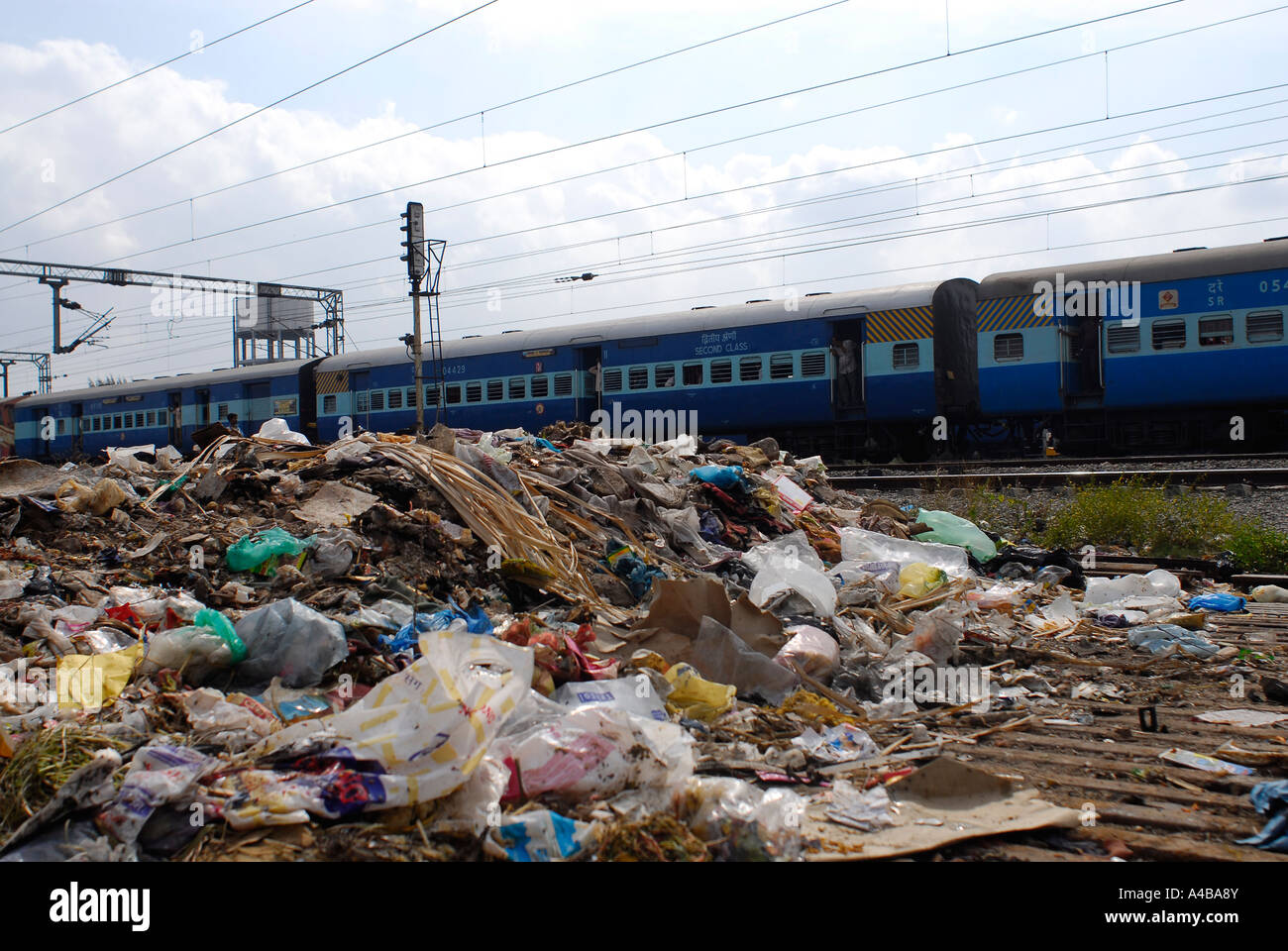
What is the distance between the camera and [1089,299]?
13.5m

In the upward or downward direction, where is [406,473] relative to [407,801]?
upward

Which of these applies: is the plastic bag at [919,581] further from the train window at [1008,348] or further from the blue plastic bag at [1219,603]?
the train window at [1008,348]

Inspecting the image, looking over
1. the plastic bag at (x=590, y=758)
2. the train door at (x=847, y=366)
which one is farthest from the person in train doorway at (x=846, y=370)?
the plastic bag at (x=590, y=758)

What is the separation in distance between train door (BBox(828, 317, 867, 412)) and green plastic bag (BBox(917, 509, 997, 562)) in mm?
7456

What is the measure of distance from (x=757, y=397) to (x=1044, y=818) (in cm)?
1337

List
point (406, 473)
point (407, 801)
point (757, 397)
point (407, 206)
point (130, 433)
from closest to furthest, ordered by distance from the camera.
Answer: point (407, 801)
point (406, 473)
point (407, 206)
point (757, 397)
point (130, 433)

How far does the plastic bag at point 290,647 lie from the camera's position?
3.84 m

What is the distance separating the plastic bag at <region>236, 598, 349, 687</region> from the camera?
12.6 feet

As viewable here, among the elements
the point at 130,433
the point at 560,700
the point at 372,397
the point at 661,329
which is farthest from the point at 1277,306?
the point at 130,433

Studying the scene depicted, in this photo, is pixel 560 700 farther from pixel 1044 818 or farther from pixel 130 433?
pixel 130 433

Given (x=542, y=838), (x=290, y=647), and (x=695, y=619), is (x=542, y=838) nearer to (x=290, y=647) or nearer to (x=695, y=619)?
(x=290, y=647)

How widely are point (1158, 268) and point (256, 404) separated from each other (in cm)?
1986
